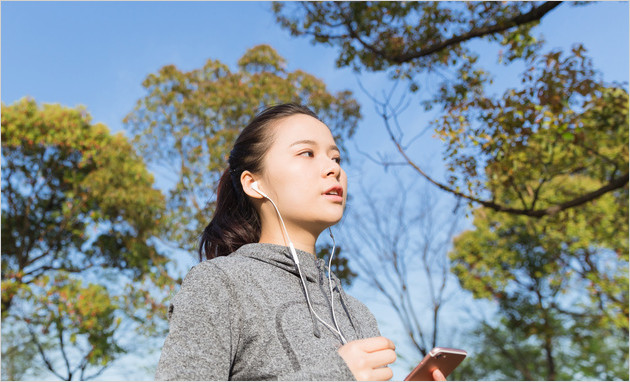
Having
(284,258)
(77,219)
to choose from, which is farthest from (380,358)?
(77,219)

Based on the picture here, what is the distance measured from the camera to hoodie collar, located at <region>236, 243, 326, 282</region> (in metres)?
1.68

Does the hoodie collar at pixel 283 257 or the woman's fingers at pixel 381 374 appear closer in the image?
the woman's fingers at pixel 381 374

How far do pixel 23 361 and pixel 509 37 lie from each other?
12.9 metres

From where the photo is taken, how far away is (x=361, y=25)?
19.9 ft

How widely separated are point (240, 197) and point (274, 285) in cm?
56

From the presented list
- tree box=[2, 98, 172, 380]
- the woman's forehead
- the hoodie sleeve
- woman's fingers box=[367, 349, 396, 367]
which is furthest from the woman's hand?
tree box=[2, 98, 172, 380]

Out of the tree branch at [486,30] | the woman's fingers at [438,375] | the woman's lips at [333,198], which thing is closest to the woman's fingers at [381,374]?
the woman's fingers at [438,375]

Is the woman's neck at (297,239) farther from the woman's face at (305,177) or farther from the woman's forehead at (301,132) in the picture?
the woman's forehead at (301,132)

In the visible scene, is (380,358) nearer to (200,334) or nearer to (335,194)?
(200,334)

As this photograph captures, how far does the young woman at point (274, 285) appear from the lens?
1.34 metres

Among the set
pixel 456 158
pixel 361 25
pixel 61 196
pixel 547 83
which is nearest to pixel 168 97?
pixel 61 196

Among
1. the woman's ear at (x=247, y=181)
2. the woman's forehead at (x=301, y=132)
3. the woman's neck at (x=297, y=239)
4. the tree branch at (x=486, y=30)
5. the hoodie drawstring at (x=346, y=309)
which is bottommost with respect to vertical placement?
the hoodie drawstring at (x=346, y=309)

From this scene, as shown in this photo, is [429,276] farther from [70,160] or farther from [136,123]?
[70,160]

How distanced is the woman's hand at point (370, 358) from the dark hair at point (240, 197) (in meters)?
0.73
